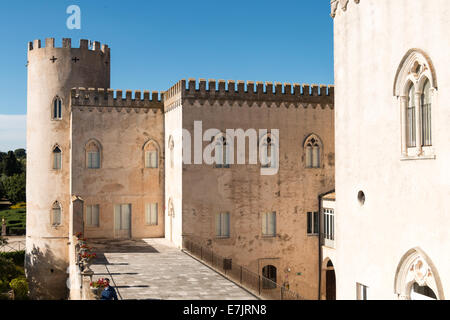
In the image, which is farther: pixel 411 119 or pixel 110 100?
pixel 110 100

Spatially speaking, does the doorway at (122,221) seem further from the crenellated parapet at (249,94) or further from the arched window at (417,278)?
the arched window at (417,278)

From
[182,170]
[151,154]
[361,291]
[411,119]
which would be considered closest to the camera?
[411,119]

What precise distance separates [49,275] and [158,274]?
13.0 m

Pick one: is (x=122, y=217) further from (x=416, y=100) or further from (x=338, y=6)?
(x=416, y=100)

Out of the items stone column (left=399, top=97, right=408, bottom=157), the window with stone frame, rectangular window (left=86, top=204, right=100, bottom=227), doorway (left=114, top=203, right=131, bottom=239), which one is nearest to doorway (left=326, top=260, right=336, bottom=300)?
doorway (left=114, top=203, right=131, bottom=239)

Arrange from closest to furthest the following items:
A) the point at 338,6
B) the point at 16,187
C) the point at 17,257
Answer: the point at 338,6 < the point at 17,257 < the point at 16,187

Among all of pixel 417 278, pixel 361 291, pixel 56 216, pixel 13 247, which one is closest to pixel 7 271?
pixel 56 216

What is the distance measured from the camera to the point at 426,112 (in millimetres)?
12578

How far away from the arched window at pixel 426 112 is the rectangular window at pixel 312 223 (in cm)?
1578

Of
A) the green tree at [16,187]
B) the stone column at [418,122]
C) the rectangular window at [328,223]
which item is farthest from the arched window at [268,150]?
the green tree at [16,187]

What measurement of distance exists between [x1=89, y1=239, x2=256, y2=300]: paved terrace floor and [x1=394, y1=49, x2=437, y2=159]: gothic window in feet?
24.2
